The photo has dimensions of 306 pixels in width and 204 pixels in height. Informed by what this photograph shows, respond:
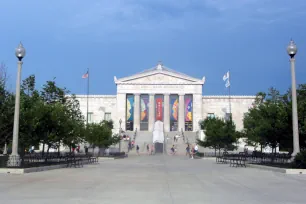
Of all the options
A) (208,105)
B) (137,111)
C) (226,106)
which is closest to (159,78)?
(137,111)

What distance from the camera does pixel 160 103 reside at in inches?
3295

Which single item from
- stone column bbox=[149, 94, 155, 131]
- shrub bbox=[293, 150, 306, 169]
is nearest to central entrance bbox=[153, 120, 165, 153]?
stone column bbox=[149, 94, 155, 131]

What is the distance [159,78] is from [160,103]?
8.69 m

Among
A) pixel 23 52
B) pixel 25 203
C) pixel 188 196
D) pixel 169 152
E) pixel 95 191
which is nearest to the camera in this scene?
pixel 25 203

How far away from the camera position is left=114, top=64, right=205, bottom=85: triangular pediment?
89438 mm

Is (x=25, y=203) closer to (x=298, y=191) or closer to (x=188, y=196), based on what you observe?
(x=188, y=196)

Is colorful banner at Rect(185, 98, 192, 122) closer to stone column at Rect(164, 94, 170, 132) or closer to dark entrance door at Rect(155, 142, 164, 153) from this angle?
stone column at Rect(164, 94, 170, 132)

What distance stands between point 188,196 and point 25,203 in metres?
4.62

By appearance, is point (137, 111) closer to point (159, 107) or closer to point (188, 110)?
point (159, 107)

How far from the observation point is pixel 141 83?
89375 millimetres

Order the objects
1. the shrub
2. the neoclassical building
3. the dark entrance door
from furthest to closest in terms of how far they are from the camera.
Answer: the neoclassical building → the dark entrance door → the shrub

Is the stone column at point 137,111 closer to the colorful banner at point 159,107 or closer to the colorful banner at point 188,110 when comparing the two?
the colorful banner at point 159,107

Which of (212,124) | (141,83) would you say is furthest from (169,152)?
(141,83)

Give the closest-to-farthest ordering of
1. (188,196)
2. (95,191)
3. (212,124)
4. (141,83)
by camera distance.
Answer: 1. (188,196)
2. (95,191)
3. (212,124)
4. (141,83)
